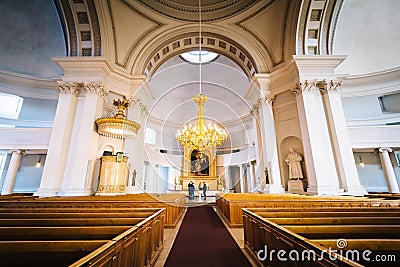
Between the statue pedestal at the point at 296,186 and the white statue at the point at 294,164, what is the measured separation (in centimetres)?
18

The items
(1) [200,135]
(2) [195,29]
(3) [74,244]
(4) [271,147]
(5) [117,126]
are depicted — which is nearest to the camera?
(3) [74,244]

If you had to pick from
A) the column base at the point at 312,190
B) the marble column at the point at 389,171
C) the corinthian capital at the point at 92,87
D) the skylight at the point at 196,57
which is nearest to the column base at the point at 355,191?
the column base at the point at 312,190

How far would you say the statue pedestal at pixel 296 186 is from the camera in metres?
6.33

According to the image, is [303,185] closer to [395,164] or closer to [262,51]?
[395,164]

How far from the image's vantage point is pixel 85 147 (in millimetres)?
5793

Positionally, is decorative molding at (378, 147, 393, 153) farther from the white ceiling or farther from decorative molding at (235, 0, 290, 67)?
the white ceiling

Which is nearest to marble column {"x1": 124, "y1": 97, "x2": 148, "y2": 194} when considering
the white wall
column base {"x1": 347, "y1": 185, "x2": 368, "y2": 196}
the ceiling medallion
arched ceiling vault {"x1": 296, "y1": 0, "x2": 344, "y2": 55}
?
the ceiling medallion

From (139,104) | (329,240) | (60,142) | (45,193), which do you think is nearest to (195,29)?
(139,104)

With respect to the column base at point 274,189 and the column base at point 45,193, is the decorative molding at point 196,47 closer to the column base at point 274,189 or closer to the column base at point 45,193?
the column base at point 274,189

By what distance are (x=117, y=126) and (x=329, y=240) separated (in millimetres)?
6138

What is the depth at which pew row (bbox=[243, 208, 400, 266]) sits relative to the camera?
102 cm

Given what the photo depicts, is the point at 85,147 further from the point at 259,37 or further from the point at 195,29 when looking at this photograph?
the point at 259,37

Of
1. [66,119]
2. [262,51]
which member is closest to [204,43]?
[262,51]

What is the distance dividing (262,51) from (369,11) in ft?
15.6
